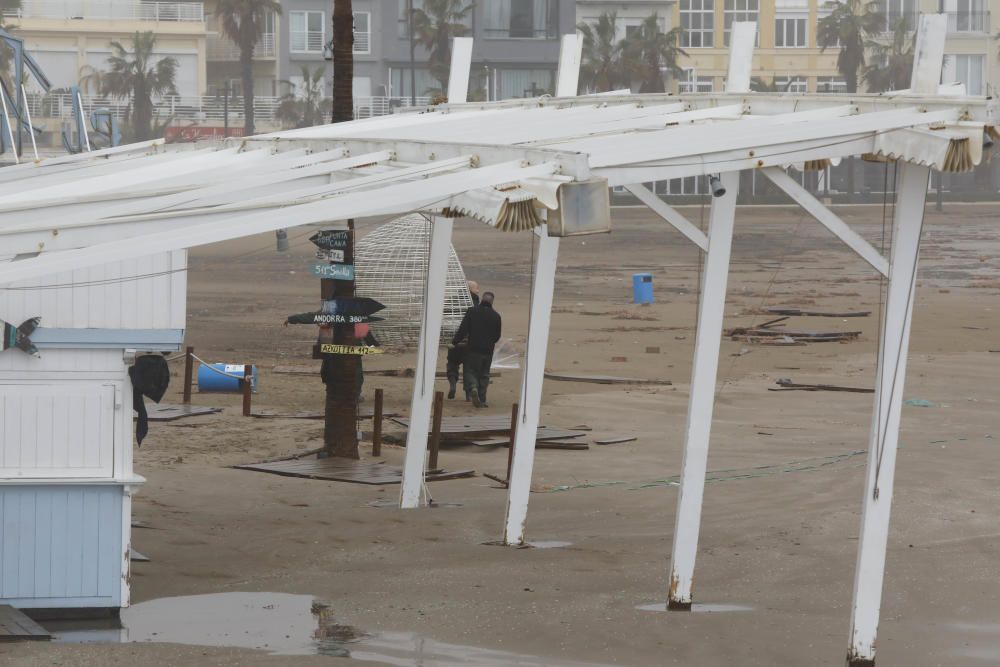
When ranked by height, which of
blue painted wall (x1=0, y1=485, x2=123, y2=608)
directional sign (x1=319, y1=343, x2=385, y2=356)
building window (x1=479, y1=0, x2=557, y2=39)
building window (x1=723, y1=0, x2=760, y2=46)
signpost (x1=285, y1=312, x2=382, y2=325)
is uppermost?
building window (x1=723, y1=0, x2=760, y2=46)

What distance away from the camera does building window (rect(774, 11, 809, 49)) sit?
281 feet

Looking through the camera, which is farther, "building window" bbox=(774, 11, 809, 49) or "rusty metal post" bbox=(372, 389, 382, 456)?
"building window" bbox=(774, 11, 809, 49)

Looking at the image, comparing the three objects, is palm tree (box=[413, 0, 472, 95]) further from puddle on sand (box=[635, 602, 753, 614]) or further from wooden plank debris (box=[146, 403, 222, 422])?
puddle on sand (box=[635, 602, 753, 614])

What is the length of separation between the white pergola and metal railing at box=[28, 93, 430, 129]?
6313 centimetres

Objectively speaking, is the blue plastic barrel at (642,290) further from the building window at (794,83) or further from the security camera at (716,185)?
the building window at (794,83)

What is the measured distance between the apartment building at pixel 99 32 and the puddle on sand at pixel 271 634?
69.3m

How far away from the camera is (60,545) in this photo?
10.6 m

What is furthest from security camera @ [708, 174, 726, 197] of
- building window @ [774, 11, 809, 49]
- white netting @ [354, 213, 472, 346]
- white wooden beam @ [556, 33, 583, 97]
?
building window @ [774, 11, 809, 49]

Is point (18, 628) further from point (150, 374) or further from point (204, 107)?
point (204, 107)

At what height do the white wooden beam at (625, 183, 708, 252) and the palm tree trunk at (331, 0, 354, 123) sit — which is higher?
the palm tree trunk at (331, 0, 354, 123)

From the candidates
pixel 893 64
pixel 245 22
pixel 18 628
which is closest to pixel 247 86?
pixel 245 22

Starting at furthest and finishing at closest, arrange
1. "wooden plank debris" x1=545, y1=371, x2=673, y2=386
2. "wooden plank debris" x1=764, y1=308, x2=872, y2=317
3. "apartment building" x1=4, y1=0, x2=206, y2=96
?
"apartment building" x1=4, y1=0, x2=206, y2=96 < "wooden plank debris" x1=764, y1=308, x2=872, y2=317 < "wooden plank debris" x1=545, y1=371, x2=673, y2=386

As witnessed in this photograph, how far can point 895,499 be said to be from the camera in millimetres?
15031

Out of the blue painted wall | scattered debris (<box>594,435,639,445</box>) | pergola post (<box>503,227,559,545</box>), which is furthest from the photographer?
scattered debris (<box>594,435,639,445</box>)
